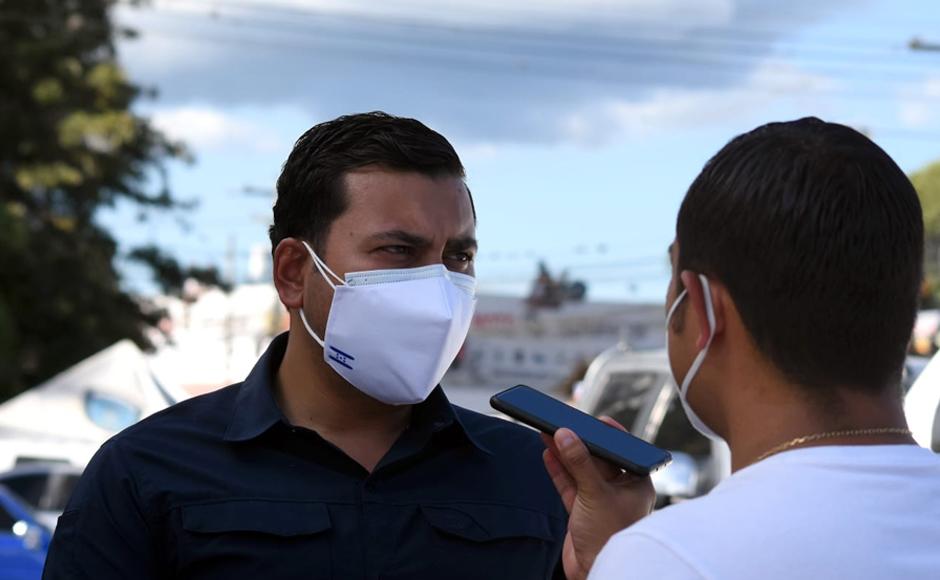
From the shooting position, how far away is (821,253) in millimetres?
1769

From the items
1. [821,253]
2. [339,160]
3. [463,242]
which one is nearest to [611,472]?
[821,253]

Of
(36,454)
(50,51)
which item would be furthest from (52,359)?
(36,454)

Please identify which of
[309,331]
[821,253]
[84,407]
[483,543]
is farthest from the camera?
[84,407]

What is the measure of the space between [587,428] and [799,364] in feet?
1.64

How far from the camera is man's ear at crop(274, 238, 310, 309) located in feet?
10.4

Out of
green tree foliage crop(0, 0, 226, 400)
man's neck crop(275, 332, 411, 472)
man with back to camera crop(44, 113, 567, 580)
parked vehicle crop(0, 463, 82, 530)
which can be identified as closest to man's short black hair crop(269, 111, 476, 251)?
man with back to camera crop(44, 113, 567, 580)

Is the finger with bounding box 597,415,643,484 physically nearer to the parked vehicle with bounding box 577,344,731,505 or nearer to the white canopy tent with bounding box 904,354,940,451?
the white canopy tent with bounding box 904,354,940,451

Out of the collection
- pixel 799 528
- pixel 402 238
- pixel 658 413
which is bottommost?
pixel 658 413

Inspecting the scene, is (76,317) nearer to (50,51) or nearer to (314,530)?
(50,51)

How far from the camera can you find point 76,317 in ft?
94.1

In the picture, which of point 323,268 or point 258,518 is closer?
point 258,518

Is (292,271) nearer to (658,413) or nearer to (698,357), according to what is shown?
(698,357)

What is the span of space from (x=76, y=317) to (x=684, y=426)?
893 inches

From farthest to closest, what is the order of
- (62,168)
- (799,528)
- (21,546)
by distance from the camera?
(62,168)
(21,546)
(799,528)
